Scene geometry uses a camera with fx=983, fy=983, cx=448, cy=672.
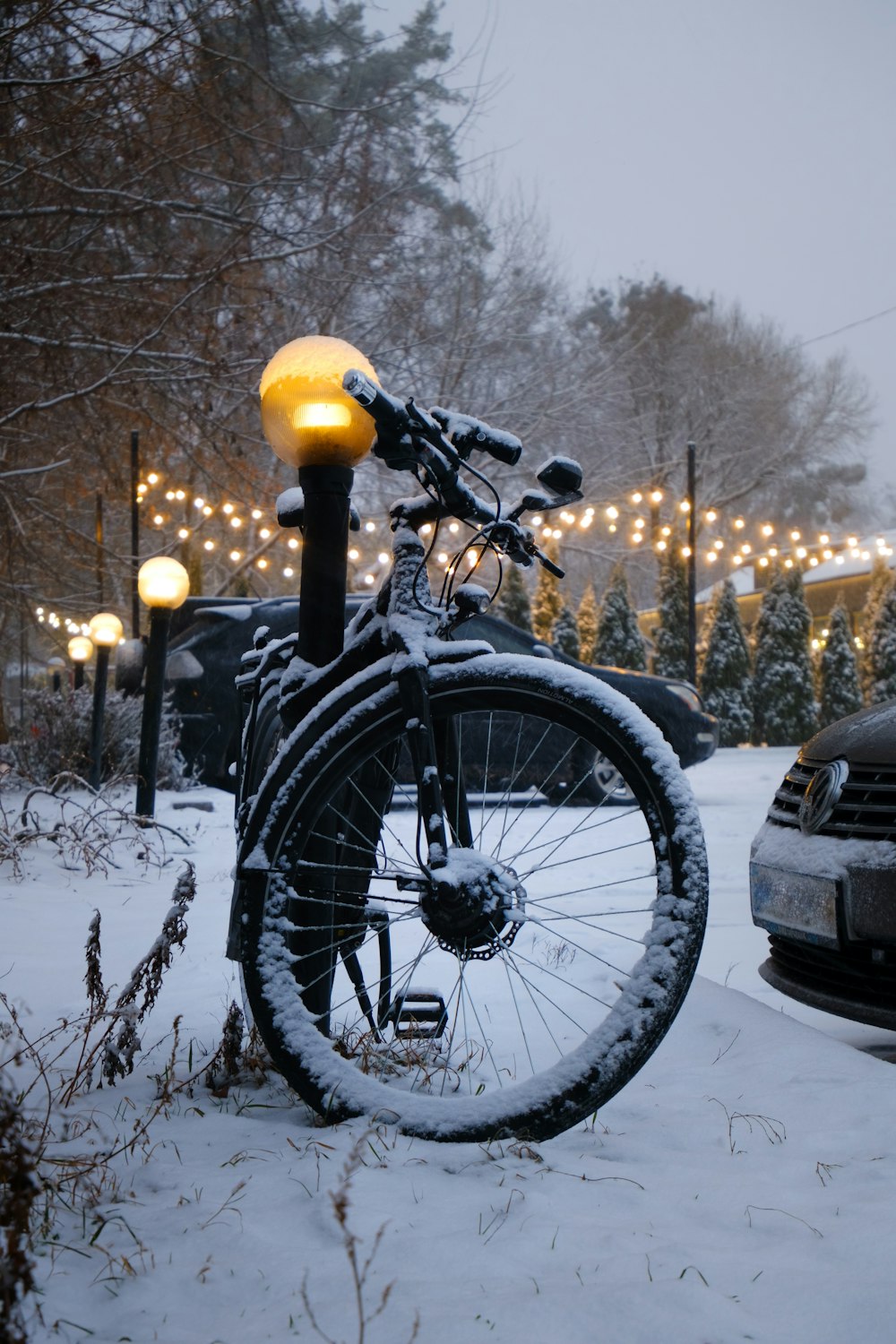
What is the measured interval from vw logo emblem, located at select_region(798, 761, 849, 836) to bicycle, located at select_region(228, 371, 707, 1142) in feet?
2.39

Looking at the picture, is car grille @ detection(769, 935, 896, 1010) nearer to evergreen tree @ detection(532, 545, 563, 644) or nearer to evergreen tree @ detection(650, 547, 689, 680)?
evergreen tree @ detection(650, 547, 689, 680)

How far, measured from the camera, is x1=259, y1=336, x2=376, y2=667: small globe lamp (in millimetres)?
2139

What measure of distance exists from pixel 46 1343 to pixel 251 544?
19440 mm

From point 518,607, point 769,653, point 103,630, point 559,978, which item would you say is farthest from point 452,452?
point 518,607

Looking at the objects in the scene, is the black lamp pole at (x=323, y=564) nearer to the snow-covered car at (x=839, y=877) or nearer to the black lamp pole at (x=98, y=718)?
the snow-covered car at (x=839, y=877)

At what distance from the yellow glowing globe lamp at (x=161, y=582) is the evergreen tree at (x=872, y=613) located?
1754 centimetres

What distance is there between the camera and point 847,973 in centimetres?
223

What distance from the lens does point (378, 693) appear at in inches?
70.8

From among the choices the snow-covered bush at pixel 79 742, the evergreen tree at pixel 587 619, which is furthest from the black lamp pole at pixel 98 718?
the evergreen tree at pixel 587 619

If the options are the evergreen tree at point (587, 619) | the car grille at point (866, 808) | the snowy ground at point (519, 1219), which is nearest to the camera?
the snowy ground at point (519, 1219)

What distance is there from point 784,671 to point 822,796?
18.6 meters

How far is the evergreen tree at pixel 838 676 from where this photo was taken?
20156 millimetres

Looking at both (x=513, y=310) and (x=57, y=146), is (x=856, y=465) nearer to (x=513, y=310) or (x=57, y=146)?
(x=513, y=310)

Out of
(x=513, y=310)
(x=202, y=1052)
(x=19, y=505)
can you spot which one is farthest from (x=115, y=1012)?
(x=513, y=310)
